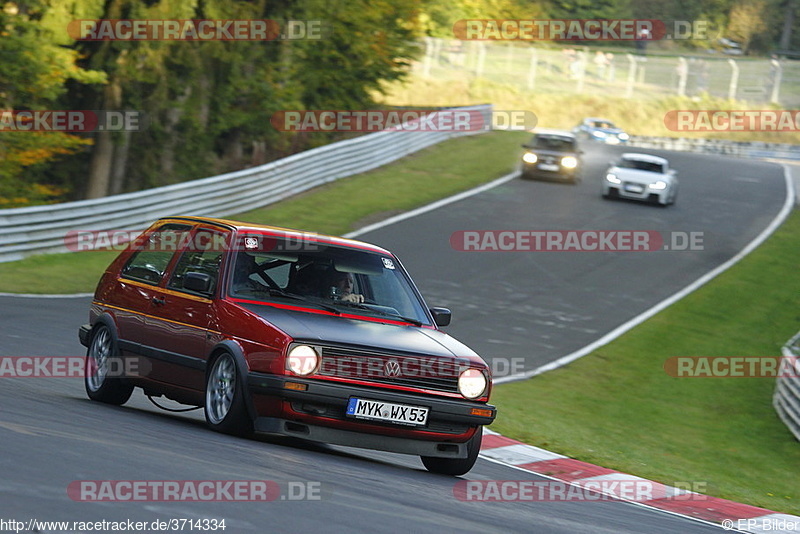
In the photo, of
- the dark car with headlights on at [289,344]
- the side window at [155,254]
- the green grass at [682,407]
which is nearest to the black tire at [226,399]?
the dark car with headlights on at [289,344]

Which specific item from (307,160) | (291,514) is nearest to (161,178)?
(307,160)

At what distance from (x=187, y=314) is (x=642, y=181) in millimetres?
25311

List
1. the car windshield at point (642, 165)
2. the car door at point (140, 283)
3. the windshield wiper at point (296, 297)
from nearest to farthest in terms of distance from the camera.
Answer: the windshield wiper at point (296, 297) < the car door at point (140, 283) < the car windshield at point (642, 165)

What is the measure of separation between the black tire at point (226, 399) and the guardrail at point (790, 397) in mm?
9440

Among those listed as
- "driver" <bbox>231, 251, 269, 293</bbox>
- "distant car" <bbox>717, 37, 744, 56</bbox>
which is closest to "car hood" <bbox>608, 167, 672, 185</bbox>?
"driver" <bbox>231, 251, 269, 293</bbox>

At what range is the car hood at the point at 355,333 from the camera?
7762mm

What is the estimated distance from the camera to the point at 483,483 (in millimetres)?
8305

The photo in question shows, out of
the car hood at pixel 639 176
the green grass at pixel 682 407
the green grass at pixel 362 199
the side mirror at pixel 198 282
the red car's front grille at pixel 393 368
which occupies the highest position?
the side mirror at pixel 198 282

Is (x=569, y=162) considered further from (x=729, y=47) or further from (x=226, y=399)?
(x=729, y=47)

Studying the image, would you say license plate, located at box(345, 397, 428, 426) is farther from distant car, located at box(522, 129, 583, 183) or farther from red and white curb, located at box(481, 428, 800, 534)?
distant car, located at box(522, 129, 583, 183)

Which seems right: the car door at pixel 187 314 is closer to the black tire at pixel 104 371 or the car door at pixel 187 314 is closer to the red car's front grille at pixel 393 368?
the black tire at pixel 104 371

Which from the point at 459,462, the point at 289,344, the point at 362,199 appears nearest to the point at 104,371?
the point at 289,344

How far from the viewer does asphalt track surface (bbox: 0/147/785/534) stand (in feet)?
18.1

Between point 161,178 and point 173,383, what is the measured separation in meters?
30.0
